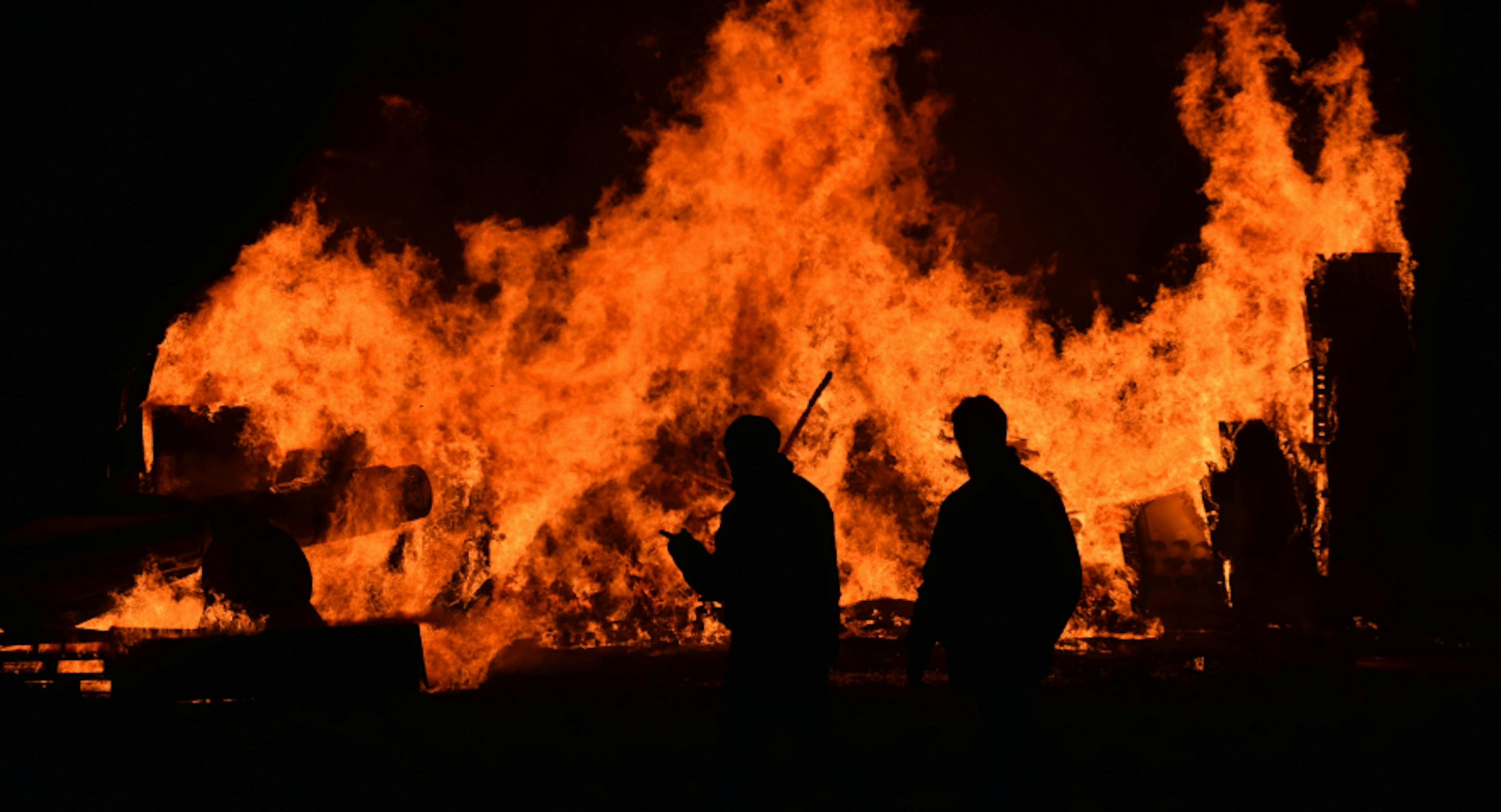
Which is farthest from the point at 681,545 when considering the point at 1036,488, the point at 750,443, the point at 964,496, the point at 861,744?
the point at 861,744

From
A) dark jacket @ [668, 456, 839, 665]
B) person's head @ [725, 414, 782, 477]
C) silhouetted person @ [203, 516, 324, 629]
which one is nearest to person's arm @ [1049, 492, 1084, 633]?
dark jacket @ [668, 456, 839, 665]

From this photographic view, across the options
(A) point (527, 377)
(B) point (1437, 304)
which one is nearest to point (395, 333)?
(A) point (527, 377)

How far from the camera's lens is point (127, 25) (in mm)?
7887

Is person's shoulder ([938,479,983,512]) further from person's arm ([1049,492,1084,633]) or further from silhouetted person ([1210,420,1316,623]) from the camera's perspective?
silhouetted person ([1210,420,1316,623])

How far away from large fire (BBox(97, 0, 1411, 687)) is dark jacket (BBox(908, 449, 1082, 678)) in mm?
4081

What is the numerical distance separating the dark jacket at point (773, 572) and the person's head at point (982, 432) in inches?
22.9

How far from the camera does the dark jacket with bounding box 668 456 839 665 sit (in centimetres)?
340

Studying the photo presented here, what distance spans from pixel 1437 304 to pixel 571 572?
724 cm

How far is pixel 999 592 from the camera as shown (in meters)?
3.29

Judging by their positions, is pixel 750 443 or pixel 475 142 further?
pixel 475 142

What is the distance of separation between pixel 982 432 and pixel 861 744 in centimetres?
185

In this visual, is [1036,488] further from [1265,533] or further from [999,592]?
[1265,533]

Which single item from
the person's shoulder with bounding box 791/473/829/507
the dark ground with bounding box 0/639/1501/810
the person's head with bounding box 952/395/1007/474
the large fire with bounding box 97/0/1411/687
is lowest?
the dark ground with bounding box 0/639/1501/810

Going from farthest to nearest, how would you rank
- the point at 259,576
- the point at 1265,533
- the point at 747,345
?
1. the point at 747,345
2. the point at 1265,533
3. the point at 259,576
